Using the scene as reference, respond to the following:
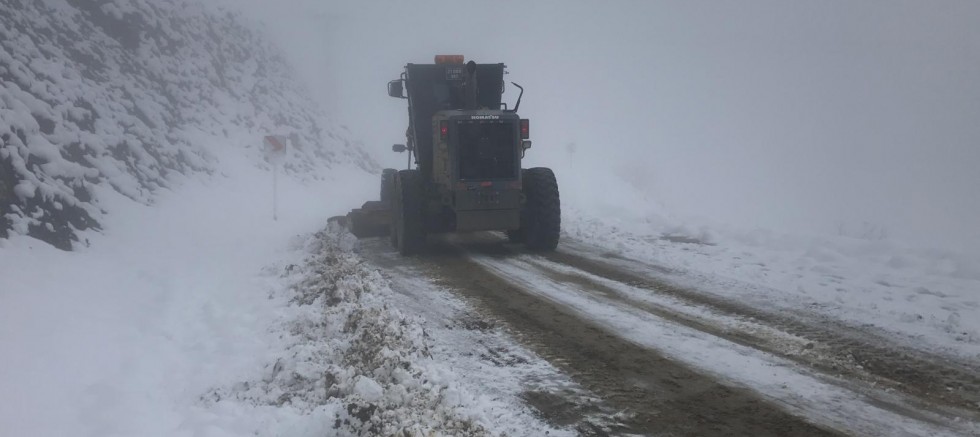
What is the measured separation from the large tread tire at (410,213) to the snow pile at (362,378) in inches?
136

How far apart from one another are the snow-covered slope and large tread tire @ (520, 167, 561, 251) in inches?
273

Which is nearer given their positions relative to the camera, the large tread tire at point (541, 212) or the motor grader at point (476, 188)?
the motor grader at point (476, 188)

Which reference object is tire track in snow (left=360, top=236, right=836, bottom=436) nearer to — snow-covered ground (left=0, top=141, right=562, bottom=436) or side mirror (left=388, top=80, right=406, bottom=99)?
snow-covered ground (left=0, top=141, right=562, bottom=436)

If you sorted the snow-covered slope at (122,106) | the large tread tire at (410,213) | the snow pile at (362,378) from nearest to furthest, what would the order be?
the snow pile at (362,378) → the snow-covered slope at (122,106) → the large tread tire at (410,213)

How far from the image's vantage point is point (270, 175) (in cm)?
2069

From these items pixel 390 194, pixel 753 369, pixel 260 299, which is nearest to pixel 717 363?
pixel 753 369

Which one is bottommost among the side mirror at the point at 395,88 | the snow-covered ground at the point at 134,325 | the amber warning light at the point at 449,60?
the snow-covered ground at the point at 134,325

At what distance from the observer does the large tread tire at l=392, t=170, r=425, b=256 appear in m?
10.2

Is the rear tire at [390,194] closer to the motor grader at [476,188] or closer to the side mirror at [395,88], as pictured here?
the motor grader at [476,188]

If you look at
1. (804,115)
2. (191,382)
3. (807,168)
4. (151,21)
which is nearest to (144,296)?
(191,382)

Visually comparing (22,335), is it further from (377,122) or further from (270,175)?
(377,122)

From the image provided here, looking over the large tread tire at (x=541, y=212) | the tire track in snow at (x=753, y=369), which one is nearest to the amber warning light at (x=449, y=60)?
the large tread tire at (x=541, y=212)

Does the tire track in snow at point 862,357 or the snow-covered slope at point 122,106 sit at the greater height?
the snow-covered slope at point 122,106

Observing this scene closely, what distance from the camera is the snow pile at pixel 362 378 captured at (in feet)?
11.6
